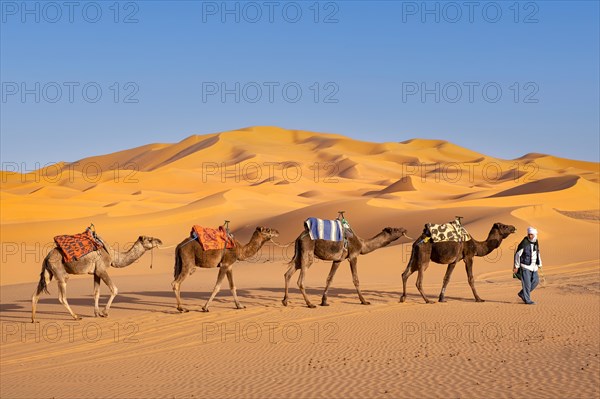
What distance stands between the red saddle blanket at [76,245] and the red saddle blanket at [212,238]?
203 cm

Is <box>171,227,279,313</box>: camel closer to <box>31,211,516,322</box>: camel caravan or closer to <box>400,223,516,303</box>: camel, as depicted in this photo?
<box>31,211,516,322</box>: camel caravan

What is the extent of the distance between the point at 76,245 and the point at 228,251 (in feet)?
10.4

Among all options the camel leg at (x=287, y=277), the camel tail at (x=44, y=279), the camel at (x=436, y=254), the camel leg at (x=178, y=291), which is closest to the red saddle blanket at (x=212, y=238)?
the camel leg at (x=178, y=291)

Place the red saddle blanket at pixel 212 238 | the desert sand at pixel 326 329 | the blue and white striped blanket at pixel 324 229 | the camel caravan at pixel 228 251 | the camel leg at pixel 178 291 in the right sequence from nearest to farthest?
the desert sand at pixel 326 329 → the camel caravan at pixel 228 251 → the red saddle blanket at pixel 212 238 → the camel leg at pixel 178 291 → the blue and white striped blanket at pixel 324 229

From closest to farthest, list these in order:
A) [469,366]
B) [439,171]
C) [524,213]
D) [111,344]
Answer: [469,366], [111,344], [524,213], [439,171]

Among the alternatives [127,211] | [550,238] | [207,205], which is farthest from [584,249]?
[127,211]

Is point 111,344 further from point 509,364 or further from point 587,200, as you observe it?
point 587,200

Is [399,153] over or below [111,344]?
over

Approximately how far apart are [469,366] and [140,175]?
287ft

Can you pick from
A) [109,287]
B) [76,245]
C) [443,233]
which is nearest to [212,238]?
[109,287]

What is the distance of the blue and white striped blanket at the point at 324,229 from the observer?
1658cm

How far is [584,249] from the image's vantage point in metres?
28.5

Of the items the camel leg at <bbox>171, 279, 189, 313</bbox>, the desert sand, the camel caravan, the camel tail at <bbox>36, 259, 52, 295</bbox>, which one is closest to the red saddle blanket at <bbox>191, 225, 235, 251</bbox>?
the camel caravan

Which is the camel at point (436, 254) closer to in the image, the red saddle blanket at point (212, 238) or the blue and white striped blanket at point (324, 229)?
the blue and white striped blanket at point (324, 229)
